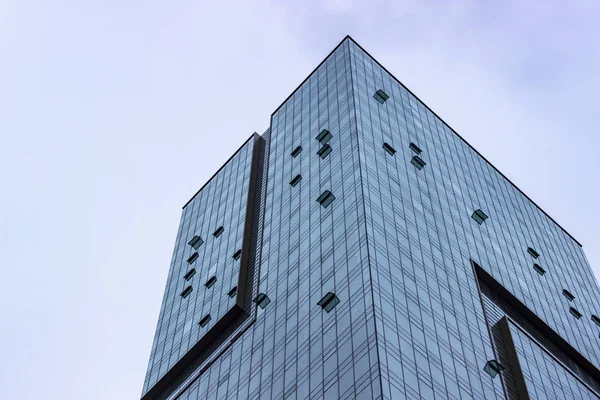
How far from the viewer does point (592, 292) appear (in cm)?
8669

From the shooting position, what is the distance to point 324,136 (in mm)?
74000

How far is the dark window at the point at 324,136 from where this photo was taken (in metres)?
73.2

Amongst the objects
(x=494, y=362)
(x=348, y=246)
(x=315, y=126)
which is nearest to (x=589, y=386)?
(x=494, y=362)

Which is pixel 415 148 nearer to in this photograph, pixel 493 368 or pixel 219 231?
pixel 219 231

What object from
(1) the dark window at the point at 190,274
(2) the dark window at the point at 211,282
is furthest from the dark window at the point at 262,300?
(1) the dark window at the point at 190,274

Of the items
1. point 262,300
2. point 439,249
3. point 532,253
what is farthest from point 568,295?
point 262,300

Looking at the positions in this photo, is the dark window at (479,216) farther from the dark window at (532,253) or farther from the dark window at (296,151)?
the dark window at (296,151)

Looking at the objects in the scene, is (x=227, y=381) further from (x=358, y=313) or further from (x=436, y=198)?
(x=436, y=198)

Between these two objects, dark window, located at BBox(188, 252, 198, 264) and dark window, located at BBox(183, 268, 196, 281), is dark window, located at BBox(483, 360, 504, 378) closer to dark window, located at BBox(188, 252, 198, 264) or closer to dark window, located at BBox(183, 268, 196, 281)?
dark window, located at BBox(183, 268, 196, 281)

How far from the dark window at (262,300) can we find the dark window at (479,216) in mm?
19903

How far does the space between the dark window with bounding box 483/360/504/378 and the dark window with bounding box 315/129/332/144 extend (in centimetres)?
2346

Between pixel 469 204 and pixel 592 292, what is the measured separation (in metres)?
17.7

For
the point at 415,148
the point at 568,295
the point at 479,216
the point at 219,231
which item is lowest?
the point at 568,295

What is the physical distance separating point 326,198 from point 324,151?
22.9 ft
